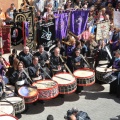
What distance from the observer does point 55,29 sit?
14000mm

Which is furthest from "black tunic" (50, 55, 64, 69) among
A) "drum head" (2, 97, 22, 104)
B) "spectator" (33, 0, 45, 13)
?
"spectator" (33, 0, 45, 13)

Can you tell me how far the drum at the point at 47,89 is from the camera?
1100cm

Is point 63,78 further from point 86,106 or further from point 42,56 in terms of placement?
point 42,56

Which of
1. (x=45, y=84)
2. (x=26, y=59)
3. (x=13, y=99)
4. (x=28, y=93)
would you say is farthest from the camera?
(x=26, y=59)

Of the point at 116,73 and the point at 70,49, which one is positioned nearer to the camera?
the point at 116,73

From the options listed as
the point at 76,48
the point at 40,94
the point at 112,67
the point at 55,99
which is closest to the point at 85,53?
the point at 76,48

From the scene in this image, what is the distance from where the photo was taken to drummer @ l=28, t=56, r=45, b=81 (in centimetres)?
1182

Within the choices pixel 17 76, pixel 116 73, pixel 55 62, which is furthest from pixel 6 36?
pixel 116 73

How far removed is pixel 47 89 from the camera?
36.0ft

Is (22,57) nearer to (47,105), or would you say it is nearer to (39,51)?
(39,51)

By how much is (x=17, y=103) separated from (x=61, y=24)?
183 inches

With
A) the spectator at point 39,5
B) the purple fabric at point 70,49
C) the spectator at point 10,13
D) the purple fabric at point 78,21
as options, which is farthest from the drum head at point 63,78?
the spectator at point 39,5

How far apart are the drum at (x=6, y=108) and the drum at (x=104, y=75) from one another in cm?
366

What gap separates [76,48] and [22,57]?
2011 mm
